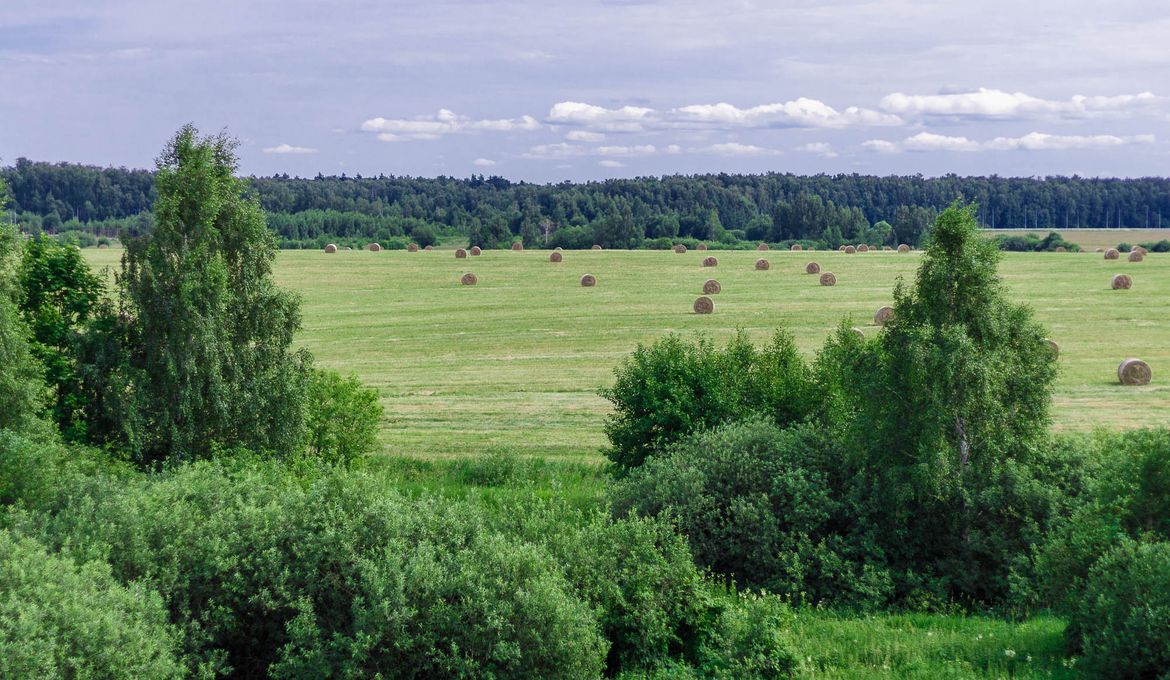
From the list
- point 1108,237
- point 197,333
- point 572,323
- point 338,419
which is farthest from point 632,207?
point 197,333

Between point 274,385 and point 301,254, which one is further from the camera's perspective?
point 301,254

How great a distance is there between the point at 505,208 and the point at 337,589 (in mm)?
163413

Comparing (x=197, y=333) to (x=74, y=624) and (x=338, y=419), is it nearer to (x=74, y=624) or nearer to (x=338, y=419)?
(x=338, y=419)

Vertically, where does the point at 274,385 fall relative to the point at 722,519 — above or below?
above

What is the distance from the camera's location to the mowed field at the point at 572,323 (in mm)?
28438

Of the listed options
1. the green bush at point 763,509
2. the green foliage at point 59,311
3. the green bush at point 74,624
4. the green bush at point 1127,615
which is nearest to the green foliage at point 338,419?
the green foliage at point 59,311

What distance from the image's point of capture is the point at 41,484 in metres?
15.3

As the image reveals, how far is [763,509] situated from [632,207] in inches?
5742

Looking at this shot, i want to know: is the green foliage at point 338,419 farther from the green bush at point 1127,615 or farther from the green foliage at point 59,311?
the green bush at point 1127,615

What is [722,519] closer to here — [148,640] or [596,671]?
[596,671]

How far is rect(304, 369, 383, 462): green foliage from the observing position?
22906 millimetres

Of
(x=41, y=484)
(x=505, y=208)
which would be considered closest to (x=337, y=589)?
(x=41, y=484)

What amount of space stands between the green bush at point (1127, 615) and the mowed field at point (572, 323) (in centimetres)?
495

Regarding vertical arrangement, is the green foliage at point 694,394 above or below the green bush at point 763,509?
above
